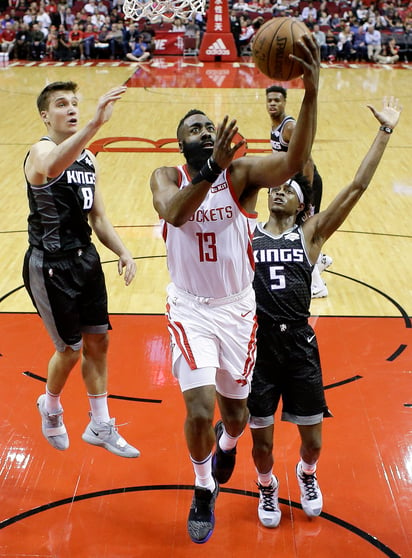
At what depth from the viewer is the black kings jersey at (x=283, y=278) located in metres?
4.16

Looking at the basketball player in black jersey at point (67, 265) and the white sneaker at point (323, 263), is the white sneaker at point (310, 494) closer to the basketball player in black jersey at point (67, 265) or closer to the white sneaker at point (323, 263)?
the basketball player in black jersey at point (67, 265)

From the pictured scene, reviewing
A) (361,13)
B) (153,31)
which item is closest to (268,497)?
(153,31)

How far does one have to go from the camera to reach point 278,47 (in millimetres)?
3889

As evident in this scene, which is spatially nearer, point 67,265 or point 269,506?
point 269,506

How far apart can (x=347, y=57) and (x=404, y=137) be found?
41.8 feet

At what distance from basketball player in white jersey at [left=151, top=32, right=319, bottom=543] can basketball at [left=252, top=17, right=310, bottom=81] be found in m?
0.44

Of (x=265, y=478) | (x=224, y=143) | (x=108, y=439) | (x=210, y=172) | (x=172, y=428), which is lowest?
(x=172, y=428)

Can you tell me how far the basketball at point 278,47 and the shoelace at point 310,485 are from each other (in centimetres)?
219

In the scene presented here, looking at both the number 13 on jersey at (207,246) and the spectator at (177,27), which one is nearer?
the number 13 on jersey at (207,246)

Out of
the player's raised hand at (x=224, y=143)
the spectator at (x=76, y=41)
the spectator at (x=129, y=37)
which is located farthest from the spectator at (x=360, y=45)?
the player's raised hand at (x=224, y=143)

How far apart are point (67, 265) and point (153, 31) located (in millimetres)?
23524

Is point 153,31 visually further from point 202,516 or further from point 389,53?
point 202,516

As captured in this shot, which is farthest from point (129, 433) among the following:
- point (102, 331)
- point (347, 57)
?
point (347, 57)

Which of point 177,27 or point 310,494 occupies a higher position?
point 310,494
